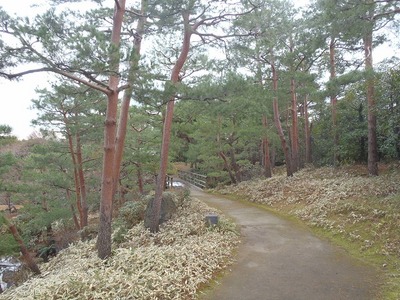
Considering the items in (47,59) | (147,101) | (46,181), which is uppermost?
(47,59)

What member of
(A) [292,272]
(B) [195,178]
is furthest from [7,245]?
(B) [195,178]

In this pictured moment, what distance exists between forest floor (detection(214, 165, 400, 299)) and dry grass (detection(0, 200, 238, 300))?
227cm

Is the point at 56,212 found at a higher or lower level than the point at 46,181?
lower

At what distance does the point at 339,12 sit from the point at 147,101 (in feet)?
14.0

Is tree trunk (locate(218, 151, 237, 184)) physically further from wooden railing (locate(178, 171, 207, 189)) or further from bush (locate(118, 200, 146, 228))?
bush (locate(118, 200, 146, 228))

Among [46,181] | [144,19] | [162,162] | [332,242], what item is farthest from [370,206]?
[46,181]

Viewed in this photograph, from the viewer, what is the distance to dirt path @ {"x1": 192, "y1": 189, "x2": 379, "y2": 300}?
3830mm

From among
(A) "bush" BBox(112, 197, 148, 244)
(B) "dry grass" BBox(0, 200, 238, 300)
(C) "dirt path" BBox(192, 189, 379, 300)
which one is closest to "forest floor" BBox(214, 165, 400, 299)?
(C) "dirt path" BBox(192, 189, 379, 300)

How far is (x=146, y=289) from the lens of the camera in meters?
3.70

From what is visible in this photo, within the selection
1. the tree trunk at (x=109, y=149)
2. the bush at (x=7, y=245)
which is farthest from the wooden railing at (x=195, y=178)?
the tree trunk at (x=109, y=149)

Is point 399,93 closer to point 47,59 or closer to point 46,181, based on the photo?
point 47,59

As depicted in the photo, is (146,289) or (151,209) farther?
(151,209)

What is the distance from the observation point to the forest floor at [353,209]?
490 cm

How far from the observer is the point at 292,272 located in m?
4.49
